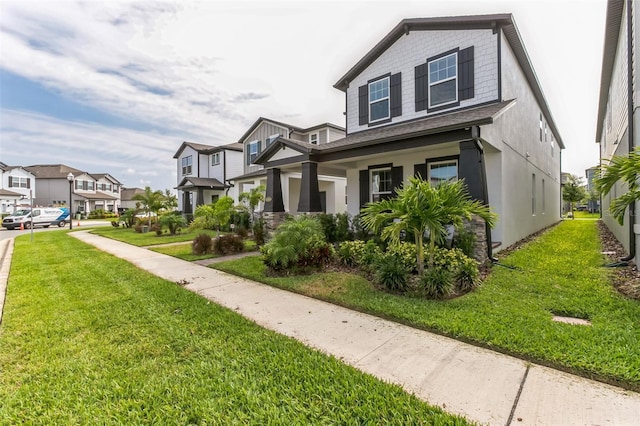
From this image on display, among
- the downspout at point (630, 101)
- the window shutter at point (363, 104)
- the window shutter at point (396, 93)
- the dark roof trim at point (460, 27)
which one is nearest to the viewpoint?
the downspout at point (630, 101)

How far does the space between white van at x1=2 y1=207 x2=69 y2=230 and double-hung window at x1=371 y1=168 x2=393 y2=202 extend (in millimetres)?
26189

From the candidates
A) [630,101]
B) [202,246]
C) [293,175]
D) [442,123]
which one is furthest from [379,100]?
[202,246]

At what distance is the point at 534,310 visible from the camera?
13.9ft

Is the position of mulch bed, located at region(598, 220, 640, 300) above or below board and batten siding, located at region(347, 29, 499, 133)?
below

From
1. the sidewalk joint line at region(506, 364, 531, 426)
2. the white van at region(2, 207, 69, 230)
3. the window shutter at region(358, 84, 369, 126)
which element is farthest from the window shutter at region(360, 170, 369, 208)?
the white van at region(2, 207, 69, 230)

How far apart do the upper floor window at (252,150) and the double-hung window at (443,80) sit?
14.3 metres

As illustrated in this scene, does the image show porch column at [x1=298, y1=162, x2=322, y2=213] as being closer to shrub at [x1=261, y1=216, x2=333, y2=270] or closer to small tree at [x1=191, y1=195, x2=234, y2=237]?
shrub at [x1=261, y1=216, x2=333, y2=270]

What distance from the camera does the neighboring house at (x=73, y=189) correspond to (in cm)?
4347

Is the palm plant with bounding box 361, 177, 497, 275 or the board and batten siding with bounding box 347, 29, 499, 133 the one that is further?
the board and batten siding with bounding box 347, 29, 499, 133

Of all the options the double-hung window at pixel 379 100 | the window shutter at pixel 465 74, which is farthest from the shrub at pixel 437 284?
the double-hung window at pixel 379 100

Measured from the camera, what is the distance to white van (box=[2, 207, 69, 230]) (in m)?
23.2

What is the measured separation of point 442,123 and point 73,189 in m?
55.0

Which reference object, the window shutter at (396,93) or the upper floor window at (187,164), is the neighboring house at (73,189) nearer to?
the upper floor window at (187,164)

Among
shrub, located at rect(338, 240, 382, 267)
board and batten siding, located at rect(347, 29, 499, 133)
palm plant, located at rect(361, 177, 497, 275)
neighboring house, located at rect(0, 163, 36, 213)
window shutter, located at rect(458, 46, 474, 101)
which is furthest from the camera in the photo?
neighboring house, located at rect(0, 163, 36, 213)
